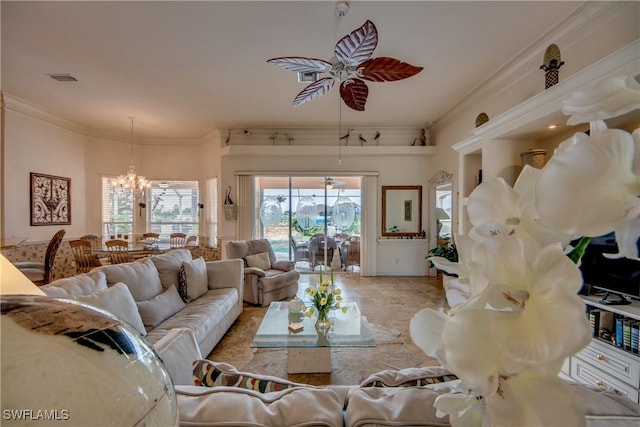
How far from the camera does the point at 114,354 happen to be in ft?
1.09

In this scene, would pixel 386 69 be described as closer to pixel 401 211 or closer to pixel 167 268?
pixel 167 268

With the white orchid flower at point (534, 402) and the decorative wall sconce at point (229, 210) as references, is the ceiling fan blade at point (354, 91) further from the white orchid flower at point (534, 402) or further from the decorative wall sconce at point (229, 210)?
the decorative wall sconce at point (229, 210)

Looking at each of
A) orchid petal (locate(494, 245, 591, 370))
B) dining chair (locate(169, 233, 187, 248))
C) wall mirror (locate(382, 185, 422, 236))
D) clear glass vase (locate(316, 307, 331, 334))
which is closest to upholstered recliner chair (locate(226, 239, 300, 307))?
clear glass vase (locate(316, 307, 331, 334))

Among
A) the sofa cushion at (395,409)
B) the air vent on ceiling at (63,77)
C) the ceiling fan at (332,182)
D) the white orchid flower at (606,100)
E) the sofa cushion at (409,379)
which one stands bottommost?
the sofa cushion at (409,379)

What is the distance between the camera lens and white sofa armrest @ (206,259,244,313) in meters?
3.53

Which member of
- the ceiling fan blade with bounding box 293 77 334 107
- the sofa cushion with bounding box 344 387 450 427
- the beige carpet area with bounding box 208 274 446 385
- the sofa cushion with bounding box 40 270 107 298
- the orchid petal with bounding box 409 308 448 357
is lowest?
the beige carpet area with bounding box 208 274 446 385

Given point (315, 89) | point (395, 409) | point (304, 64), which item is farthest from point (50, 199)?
point (395, 409)

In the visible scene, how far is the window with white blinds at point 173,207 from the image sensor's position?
661 cm

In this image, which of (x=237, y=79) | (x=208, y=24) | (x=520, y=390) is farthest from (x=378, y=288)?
(x=520, y=390)

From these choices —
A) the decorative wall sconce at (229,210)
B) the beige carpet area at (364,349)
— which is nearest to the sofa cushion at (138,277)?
the beige carpet area at (364,349)

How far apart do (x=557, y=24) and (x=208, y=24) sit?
3.22 metres

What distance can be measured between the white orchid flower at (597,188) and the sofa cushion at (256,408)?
784mm

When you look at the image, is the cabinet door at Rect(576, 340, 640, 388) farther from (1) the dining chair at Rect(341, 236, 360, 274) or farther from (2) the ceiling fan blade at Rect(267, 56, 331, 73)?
(1) the dining chair at Rect(341, 236, 360, 274)

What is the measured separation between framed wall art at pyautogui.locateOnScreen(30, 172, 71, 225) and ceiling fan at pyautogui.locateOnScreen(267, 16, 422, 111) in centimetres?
534
